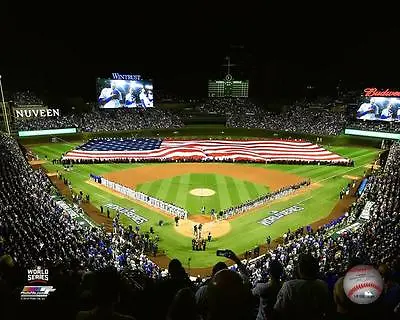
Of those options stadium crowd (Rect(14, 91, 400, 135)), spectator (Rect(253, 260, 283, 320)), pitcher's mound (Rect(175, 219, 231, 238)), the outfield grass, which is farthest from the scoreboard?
spectator (Rect(253, 260, 283, 320))

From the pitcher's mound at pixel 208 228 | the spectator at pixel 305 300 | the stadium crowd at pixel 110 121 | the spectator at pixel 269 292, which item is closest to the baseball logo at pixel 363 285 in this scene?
the spectator at pixel 305 300

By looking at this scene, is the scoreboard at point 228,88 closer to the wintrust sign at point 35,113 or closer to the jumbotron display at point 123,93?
the jumbotron display at point 123,93

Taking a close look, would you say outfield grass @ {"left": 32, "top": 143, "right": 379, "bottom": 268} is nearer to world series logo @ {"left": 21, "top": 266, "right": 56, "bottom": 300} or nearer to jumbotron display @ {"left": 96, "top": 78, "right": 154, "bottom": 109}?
world series logo @ {"left": 21, "top": 266, "right": 56, "bottom": 300}

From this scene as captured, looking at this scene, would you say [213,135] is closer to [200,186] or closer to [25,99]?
[200,186]

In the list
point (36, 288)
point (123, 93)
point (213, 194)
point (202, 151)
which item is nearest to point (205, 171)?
point (202, 151)

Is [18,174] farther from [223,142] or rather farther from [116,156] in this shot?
[223,142]

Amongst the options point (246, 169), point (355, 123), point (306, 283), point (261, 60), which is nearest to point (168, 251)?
point (306, 283)
